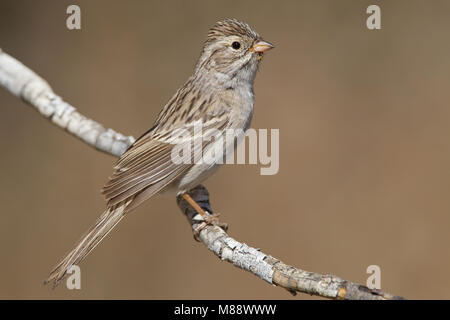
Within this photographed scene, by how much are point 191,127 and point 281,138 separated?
131 inches

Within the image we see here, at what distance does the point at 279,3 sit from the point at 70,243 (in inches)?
162

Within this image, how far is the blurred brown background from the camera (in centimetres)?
701

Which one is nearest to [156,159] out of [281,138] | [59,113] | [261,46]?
[59,113]

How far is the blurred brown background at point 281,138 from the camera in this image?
7.01 meters

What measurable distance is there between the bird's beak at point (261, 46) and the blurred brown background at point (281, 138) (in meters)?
2.89

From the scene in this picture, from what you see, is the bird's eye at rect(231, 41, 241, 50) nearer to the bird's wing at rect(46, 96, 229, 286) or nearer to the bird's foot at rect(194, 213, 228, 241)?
the bird's wing at rect(46, 96, 229, 286)

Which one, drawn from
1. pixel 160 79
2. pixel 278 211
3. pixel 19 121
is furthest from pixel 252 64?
pixel 19 121

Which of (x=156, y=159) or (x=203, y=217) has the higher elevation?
(x=156, y=159)

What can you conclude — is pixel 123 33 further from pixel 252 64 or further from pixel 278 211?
pixel 252 64

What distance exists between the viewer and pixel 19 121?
7.97 meters

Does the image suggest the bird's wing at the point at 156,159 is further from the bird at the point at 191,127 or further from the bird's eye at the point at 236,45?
the bird's eye at the point at 236,45

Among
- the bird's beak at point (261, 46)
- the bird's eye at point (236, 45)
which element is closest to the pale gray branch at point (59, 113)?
the bird's eye at point (236, 45)

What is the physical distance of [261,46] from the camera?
4.54 metres

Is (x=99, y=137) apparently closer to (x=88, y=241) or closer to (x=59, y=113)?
(x=59, y=113)
